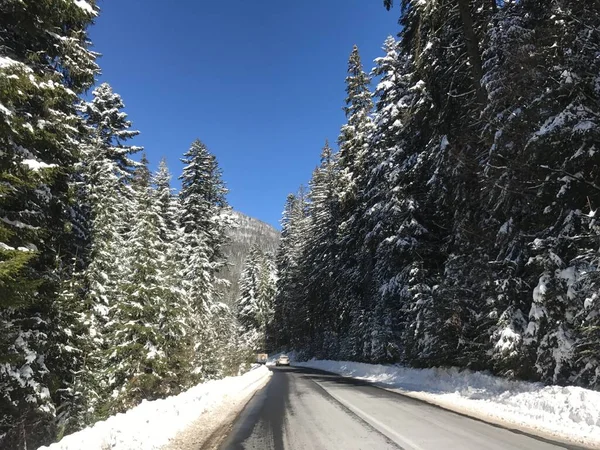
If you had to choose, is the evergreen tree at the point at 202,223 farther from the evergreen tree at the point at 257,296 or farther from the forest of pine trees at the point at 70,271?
the evergreen tree at the point at 257,296

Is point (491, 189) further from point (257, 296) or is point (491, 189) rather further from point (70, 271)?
point (257, 296)

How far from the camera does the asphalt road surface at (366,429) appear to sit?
7.06 m

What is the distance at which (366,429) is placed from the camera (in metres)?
8.33

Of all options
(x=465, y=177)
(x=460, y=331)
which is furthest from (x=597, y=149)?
(x=460, y=331)

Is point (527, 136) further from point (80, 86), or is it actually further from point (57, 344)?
point (57, 344)

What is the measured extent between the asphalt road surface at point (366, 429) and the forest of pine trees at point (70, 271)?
486 centimetres

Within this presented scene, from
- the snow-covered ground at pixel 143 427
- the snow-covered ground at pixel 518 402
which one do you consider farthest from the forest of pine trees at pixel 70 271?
the snow-covered ground at pixel 518 402

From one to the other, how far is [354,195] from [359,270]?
527cm

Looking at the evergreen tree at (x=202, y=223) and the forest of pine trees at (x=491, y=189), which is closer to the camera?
the forest of pine trees at (x=491, y=189)

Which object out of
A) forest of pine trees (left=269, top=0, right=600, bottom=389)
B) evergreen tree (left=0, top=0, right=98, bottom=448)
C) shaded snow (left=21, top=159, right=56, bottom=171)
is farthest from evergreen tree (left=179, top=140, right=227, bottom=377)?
shaded snow (left=21, top=159, right=56, bottom=171)

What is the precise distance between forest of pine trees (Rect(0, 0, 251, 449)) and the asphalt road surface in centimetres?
486

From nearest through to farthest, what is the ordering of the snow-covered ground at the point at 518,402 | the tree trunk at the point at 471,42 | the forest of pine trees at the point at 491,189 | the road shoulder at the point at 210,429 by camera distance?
the road shoulder at the point at 210,429 < the snow-covered ground at the point at 518,402 < the forest of pine trees at the point at 491,189 < the tree trunk at the point at 471,42

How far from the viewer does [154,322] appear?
16.2 meters

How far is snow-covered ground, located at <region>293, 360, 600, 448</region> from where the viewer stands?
7977 mm
